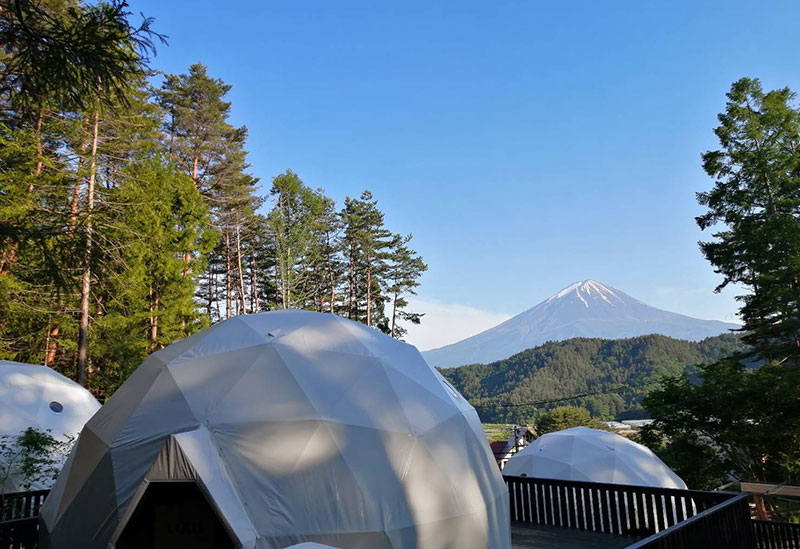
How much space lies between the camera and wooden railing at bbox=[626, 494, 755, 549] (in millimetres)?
4845

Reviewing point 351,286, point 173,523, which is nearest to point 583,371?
point 351,286

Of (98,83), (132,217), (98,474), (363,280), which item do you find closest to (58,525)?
(98,474)

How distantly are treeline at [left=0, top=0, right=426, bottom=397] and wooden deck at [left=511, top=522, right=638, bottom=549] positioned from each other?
834 cm

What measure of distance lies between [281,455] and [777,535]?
1005 cm

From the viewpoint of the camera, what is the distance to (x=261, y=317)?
7.70 meters

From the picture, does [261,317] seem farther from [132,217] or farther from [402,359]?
[132,217]

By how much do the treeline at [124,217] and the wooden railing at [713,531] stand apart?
26.6 feet

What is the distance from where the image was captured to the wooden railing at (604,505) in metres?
8.05

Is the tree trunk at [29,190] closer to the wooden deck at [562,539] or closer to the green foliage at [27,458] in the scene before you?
the green foliage at [27,458]

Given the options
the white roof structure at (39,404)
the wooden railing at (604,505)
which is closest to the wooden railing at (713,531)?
the wooden railing at (604,505)

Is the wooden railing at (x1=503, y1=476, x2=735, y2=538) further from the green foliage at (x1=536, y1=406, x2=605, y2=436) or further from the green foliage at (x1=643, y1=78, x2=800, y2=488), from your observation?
the green foliage at (x1=536, y1=406, x2=605, y2=436)

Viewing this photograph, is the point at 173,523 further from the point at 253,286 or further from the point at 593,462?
the point at 253,286

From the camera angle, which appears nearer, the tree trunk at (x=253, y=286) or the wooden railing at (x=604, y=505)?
the wooden railing at (x=604, y=505)

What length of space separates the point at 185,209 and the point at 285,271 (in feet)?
35.7
